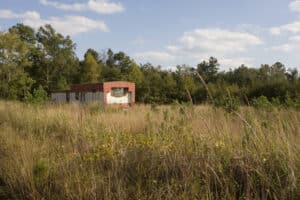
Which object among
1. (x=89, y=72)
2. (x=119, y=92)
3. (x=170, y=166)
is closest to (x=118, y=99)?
(x=119, y=92)

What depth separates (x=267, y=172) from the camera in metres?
2.80

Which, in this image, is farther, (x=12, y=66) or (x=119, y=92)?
(x=12, y=66)

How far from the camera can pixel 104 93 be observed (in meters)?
28.2

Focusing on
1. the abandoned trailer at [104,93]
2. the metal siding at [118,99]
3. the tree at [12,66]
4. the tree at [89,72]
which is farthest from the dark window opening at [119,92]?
the tree at [89,72]

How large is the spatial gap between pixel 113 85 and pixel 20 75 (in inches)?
604

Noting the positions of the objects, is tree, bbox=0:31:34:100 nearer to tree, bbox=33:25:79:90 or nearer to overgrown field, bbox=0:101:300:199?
tree, bbox=33:25:79:90

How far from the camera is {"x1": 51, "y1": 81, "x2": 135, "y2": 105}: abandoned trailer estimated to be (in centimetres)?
2846

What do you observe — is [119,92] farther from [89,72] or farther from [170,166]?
[170,166]

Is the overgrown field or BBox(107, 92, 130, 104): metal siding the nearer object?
the overgrown field

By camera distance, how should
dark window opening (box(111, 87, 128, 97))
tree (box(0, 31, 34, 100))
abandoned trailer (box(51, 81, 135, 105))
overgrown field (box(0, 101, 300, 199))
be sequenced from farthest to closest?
tree (box(0, 31, 34, 100))
dark window opening (box(111, 87, 128, 97))
abandoned trailer (box(51, 81, 135, 105))
overgrown field (box(0, 101, 300, 199))

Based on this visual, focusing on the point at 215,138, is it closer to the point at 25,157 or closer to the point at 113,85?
the point at 25,157

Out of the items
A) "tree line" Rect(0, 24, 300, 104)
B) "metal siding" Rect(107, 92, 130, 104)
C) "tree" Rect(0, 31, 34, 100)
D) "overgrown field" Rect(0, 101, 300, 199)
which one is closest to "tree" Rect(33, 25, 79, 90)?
"tree line" Rect(0, 24, 300, 104)

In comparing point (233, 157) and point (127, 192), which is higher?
point (233, 157)

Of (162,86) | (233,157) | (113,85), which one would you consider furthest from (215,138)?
(162,86)
